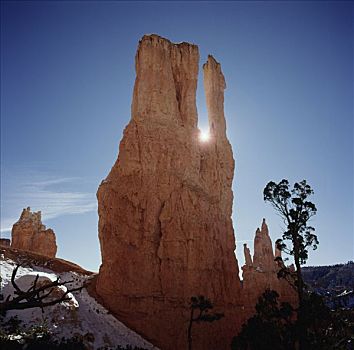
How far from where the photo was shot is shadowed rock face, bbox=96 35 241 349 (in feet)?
114

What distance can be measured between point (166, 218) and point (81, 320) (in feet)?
A: 38.7

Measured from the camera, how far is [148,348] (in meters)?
32.1

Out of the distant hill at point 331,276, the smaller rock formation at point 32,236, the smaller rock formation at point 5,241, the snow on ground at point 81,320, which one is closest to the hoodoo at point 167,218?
the snow on ground at point 81,320

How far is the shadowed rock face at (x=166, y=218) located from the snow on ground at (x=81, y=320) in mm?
1367

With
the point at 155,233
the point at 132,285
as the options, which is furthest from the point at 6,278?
the point at 155,233

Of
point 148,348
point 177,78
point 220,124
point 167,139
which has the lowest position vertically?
point 148,348

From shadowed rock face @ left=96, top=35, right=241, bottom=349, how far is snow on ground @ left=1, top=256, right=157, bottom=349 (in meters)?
1.37

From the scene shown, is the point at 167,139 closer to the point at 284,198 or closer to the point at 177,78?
the point at 177,78

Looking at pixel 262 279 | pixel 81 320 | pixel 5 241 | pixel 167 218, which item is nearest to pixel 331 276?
pixel 262 279

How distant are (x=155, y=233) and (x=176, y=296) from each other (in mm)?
6203

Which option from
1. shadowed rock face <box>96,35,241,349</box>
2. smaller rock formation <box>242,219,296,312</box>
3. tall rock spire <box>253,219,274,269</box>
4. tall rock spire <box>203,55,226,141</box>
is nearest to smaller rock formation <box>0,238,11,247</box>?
shadowed rock face <box>96,35,241,349</box>

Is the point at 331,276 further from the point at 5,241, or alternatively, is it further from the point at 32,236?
the point at 32,236

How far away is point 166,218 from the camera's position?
1452 inches

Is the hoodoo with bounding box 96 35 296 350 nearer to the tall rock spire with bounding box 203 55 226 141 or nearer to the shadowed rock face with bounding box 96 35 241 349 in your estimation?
the shadowed rock face with bounding box 96 35 241 349
